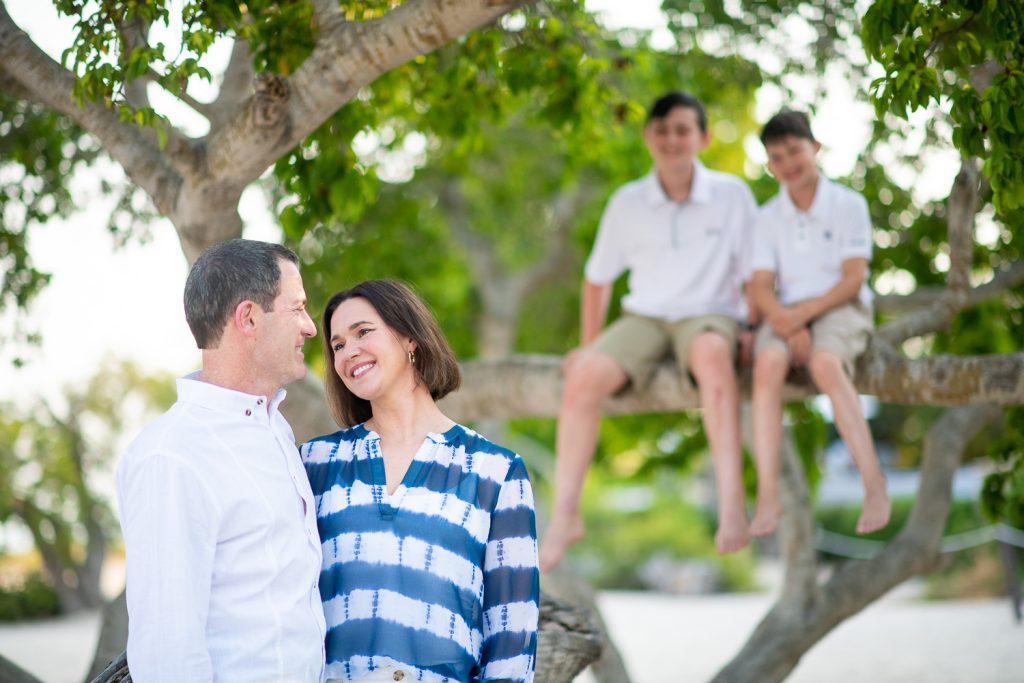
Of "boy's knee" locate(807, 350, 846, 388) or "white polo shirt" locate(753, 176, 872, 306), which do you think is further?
"white polo shirt" locate(753, 176, 872, 306)

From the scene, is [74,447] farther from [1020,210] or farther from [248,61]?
[1020,210]

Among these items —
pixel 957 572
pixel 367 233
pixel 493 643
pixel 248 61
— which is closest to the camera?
pixel 493 643

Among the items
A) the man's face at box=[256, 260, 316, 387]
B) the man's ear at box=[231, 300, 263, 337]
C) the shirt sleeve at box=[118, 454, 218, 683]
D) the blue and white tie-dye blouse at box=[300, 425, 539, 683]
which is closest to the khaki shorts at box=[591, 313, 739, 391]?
the blue and white tie-dye blouse at box=[300, 425, 539, 683]

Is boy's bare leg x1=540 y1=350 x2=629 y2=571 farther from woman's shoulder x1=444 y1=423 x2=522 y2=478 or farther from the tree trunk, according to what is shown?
woman's shoulder x1=444 y1=423 x2=522 y2=478

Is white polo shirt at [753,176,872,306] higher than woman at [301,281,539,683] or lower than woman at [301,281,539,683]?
higher

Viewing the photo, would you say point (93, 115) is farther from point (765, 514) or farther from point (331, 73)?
point (765, 514)

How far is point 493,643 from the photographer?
2.85 meters

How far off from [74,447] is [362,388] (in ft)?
47.1

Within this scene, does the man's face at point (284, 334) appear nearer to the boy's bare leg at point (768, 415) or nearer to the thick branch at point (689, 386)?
the boy's bare leg at point (768, 415)

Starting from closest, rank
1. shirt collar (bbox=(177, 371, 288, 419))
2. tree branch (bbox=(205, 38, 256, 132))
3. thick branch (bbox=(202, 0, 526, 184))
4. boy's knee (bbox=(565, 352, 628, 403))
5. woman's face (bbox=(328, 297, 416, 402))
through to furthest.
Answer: shirt collar (bbox=(177, 371, 288, 419)), woman's face (bbox=(328, 297, 416, 402)), thick branch (bbox=(202, 0, 526, 184)), tree branch (bbox=(205, 38, 256, 132)), boy's knee (bbox=(565, 352, 628, 403))

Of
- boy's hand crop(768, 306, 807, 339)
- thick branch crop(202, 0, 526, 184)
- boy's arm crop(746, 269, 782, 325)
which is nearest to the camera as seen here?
thick branch crop(202, 0, 526, 184)

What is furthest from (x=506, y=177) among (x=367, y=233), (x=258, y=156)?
(x=258, y=156)

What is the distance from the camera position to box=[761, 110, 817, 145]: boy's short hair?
5152mm

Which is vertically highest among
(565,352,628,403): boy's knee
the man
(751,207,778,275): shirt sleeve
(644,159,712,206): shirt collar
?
(644,159,712,206): shirt collar
